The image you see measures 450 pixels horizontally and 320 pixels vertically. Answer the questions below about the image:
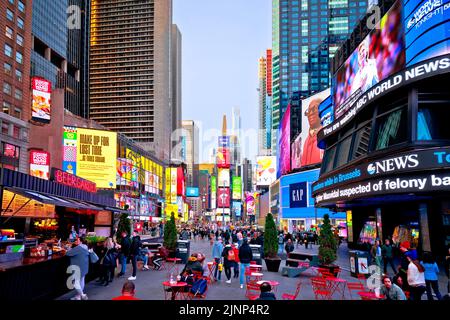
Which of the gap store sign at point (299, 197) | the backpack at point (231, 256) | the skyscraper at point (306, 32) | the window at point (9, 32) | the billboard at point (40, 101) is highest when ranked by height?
the skyscraper at point (306, 32)

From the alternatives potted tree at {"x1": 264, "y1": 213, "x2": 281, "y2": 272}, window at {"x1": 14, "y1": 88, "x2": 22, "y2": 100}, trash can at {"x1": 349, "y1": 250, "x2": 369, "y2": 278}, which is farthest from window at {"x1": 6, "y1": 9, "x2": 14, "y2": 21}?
trash can at {"x1": 349, "y1": 250, "x2": 369, "y2": 278}

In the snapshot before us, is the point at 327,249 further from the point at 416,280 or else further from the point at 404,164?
the point at 416,280

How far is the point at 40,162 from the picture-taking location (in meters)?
50.7

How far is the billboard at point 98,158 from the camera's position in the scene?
179 ft

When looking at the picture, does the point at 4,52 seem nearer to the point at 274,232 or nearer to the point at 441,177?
the point at 274,232

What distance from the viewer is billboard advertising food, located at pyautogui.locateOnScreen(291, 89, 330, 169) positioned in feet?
247

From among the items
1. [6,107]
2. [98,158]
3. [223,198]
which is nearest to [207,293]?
[98,158]

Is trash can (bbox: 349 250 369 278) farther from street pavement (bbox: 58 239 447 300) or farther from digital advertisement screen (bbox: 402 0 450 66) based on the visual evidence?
digital advertisement screen (bbox: 402 0 450 66)

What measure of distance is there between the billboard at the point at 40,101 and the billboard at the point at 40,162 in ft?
13.4

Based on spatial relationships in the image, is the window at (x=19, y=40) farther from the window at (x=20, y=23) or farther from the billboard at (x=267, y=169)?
the billboard at (x=267, y=169)

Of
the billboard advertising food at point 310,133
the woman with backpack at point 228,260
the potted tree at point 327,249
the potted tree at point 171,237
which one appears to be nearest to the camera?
the woman with backpack at point 228,260

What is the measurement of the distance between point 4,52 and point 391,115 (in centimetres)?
6446

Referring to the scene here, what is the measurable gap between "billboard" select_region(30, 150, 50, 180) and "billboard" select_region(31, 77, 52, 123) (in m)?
4.09

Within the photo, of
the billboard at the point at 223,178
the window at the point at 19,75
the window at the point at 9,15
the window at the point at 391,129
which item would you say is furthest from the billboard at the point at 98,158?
the billboard at the point at 223,178
